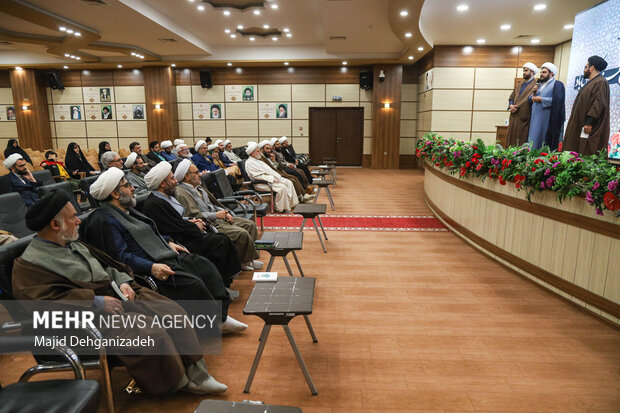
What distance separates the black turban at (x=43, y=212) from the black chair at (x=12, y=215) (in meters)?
1.84

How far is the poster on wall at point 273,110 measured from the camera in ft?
46.0

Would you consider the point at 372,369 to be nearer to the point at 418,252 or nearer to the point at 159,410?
the point at 159,410

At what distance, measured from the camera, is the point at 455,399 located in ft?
7.45

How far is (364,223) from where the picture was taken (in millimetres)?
6434

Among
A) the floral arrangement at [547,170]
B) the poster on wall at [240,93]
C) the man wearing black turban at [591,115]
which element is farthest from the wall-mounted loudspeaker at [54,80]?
the man wearing black turban at [591,115]

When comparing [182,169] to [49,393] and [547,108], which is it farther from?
[547,108]

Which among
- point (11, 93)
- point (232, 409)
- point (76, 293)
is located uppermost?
point (11, 93)

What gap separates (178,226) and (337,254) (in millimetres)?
2211

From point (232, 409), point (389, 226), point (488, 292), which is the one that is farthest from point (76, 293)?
point (389, 226)

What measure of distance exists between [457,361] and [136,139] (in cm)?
1440

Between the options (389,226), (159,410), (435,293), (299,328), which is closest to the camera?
(159,410)

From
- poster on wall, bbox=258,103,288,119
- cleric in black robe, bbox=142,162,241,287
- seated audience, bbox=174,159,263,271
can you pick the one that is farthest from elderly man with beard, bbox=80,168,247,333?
poster on wall, bbox=258,103,288,119

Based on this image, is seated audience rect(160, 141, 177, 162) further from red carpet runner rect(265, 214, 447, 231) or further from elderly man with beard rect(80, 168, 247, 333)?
elderly man with beard rect(80, 168, 247, 333)

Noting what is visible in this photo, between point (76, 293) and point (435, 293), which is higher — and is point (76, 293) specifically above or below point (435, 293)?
above
